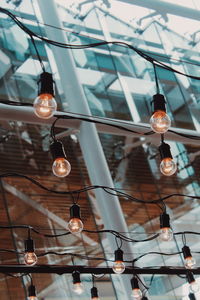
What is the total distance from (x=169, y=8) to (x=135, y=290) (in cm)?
565

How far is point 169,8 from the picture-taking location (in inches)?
411

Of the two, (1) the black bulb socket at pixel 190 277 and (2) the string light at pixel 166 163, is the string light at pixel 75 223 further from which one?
(1) the black bulb socket at pixel 190 277

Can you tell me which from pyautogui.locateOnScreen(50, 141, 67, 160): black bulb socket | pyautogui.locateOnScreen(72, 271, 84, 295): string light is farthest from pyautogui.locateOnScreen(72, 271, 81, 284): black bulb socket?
pyautogui.locateOnScreen(50, 141, 67, 160): black bulb socket

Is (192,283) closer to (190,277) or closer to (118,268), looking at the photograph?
(190,277)

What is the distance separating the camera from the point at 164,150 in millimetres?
4617

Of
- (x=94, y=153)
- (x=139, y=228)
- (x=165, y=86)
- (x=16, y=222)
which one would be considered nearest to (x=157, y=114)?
(x=94, y=153)

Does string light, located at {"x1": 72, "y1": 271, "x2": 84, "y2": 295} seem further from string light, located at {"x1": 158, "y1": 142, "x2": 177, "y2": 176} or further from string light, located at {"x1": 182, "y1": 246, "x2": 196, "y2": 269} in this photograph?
string light, located at {"x1": 158, "y1": 142, "x2": 177, "y2": 176}

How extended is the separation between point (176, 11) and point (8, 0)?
290 cm

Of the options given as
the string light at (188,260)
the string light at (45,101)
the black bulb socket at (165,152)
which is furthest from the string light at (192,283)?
the string light at (45,101)

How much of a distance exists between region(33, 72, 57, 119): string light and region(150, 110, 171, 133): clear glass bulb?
65 cm

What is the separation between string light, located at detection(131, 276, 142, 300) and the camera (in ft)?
20.9

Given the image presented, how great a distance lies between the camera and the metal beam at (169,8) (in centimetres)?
1032

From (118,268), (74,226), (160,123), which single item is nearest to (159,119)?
(160,123)

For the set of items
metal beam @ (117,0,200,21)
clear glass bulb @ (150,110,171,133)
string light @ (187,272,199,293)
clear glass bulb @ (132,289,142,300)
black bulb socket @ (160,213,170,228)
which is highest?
metal beam @ (117,0,200,21)
